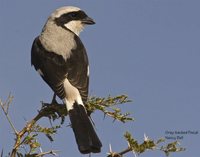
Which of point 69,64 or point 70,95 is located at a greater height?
point 69,64

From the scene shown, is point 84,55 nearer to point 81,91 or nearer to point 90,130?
point 81,91

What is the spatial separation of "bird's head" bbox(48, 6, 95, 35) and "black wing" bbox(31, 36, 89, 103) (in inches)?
28.1

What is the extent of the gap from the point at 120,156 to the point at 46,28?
12.5 feet

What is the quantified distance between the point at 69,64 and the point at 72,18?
1.35m

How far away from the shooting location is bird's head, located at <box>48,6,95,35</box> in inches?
237

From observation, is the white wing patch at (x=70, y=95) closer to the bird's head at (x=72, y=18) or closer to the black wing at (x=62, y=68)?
the black wing at (x=62, y=68)

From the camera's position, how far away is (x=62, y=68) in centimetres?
489

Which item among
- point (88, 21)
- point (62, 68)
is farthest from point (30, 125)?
point (88, 21)

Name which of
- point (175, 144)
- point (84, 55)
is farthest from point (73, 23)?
point (175, 144)

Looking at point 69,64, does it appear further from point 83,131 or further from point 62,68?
point 83,131

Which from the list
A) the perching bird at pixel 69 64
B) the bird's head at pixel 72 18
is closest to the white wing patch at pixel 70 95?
the perching bird at pixel 69 64

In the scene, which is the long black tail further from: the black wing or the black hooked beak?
the black hooked beak

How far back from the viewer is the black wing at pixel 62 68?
4.68 metres

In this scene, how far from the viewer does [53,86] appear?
4.75 meters
